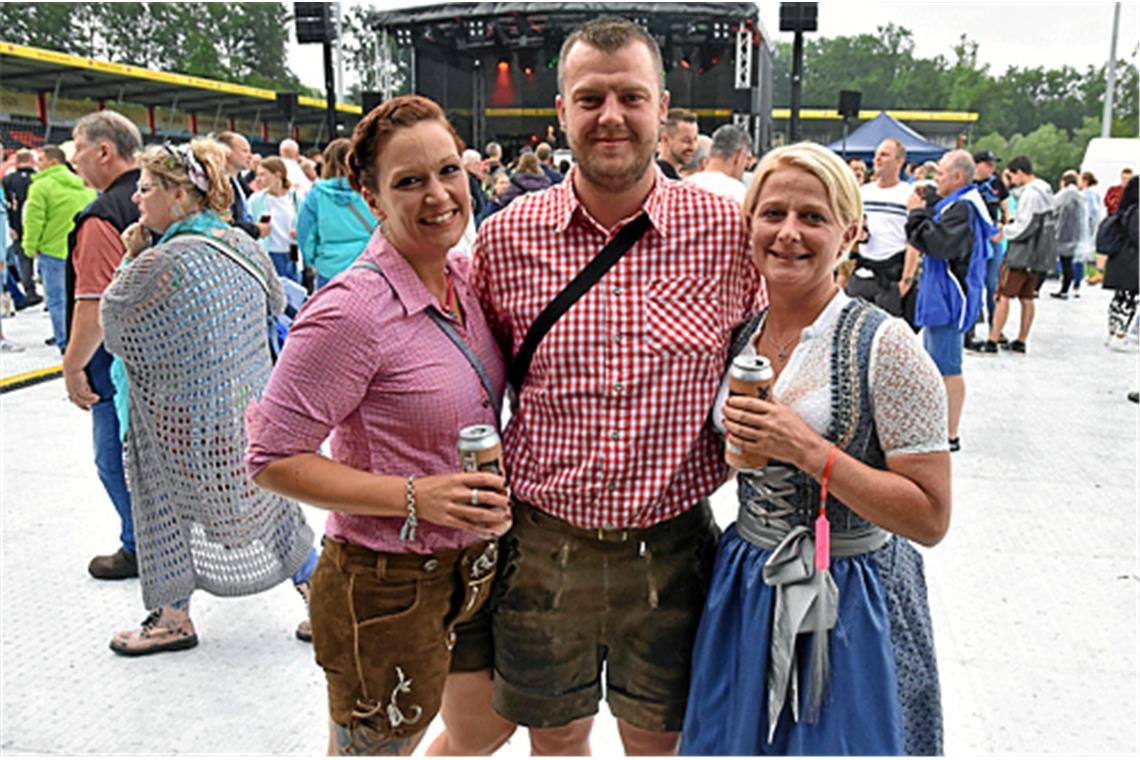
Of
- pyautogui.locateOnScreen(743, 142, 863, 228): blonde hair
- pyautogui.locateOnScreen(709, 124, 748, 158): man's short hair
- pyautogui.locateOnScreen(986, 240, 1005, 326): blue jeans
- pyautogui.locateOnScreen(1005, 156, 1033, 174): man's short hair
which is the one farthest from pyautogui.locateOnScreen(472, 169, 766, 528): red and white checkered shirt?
pyautogui.locateOnScreen(1005, 156, 1033, 174): man's short hair

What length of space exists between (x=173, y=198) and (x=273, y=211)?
489 cm

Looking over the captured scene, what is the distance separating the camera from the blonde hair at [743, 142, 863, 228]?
162cm

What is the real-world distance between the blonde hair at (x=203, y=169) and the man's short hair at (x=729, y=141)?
3.27 m

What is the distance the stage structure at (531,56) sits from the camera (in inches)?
736

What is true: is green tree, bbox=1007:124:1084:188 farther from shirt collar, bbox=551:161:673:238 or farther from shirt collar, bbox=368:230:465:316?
shirt collar, bbox=368:230:465:316

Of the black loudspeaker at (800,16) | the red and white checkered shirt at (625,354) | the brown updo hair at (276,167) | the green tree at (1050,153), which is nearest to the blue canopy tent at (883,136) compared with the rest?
the black loudspeaker at (800,16)

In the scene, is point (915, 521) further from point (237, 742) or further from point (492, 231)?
point (237, 742)

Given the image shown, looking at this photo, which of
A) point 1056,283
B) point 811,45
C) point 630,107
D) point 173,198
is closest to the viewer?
point 630,107

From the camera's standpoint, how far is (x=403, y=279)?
1.66m

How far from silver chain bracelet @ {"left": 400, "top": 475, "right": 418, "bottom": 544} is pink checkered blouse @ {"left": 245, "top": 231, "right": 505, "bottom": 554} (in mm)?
37

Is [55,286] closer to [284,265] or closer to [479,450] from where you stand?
[284,265]

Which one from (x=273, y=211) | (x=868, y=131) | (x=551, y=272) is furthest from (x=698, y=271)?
(x=868, y=131)

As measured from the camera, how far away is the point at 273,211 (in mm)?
7395

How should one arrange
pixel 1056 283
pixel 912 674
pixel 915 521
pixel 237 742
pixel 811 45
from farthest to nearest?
1. pixel 811 45
2. pixel 1056 283
3. pixel 237 742
4. pixel 912 674
5. pixel 915 521
